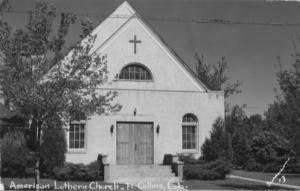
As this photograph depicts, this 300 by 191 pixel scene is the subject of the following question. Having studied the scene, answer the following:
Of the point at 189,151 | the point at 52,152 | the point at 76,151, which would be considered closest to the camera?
the point at 52,152

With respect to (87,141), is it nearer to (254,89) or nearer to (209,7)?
(254,89)

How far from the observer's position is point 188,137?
997 inches

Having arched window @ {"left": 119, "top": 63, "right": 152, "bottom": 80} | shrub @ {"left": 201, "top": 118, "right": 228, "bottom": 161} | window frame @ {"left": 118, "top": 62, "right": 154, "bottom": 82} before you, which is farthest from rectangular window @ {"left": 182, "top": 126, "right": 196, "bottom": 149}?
arched window @ {"left": 119, "top": 63, "right": 152, "bottom": 80}

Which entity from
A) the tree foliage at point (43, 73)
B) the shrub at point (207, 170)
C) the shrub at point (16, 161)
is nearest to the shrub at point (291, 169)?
the shrub at point (207, 170)

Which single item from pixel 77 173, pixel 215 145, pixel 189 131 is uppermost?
pixel 189 131

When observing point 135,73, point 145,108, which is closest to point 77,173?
point 145,108

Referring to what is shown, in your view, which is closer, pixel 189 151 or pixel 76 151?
pixel 76 151

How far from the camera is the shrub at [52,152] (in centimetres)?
2184

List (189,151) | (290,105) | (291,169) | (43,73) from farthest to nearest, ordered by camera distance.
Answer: (291,169) → (189,151) → (290,105) → (43,73)

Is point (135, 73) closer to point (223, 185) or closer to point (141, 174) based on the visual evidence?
point (141, 174)

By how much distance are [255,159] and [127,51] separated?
1318 centimetres

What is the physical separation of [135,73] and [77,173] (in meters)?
6.13

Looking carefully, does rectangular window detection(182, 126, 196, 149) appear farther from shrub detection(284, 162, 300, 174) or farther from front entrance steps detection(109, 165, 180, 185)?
shrub detection(284, 162, 300, 174)

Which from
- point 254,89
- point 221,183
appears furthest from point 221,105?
point 221,183
